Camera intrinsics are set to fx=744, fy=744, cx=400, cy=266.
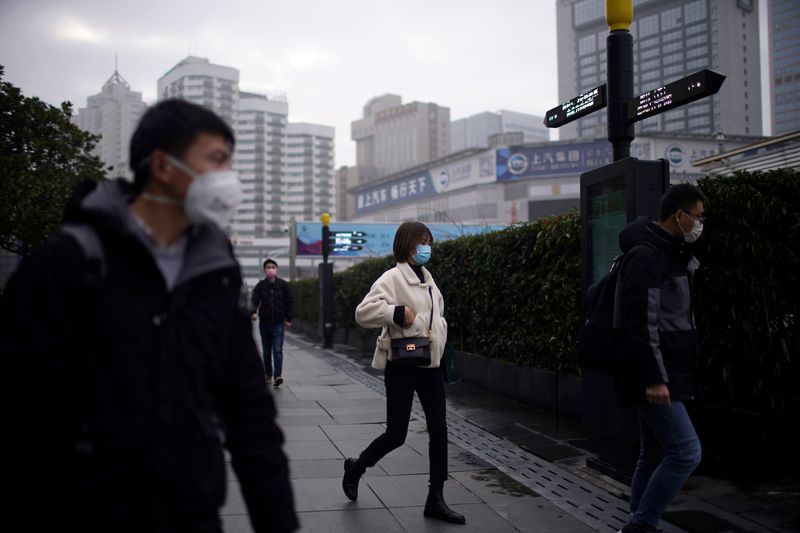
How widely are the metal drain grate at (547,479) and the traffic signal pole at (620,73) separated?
8.36 feet

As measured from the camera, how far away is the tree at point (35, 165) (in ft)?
54.7

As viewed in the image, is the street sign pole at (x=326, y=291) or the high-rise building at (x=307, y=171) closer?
the street sign pole at (x=326, y=291)

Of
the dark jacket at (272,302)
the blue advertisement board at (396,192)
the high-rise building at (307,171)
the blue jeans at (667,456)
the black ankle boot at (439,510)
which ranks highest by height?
the high-rise building at (307,171)

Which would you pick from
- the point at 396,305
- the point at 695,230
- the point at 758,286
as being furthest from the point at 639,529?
the point at 758,286

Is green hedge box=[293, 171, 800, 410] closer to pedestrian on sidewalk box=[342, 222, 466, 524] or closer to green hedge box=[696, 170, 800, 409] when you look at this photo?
green hedge box=[696, 170, 800, 409]

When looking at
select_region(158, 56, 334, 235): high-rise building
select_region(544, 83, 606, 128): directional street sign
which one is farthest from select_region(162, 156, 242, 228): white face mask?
select_region(158, 56, 334, 235): high-rise building

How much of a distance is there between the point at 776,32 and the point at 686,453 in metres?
71.5

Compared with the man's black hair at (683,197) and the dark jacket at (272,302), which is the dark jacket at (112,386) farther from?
the dark jacket at (272,302)

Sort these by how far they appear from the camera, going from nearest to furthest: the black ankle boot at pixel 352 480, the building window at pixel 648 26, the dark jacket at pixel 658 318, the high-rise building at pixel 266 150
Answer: the dark jacket at pixel 658 318
the black ankle boot at pixel 352 480
the building window at pixel 648 26
the high-rise building at pixel 266 150

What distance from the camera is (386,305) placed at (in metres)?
4.71

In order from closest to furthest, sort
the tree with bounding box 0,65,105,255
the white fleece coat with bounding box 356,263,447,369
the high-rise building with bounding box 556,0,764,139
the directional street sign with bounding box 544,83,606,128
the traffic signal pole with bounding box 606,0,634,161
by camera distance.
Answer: the white fleece coat with bounding box 356,263,447,369, the traffic signal pole with bounding box 606,0,634,161, the directional street sign with bounding box 544,83,606,128, the tree with bounding box 0,65,105,255, the high-rise building with bounding box 556,0,764,139

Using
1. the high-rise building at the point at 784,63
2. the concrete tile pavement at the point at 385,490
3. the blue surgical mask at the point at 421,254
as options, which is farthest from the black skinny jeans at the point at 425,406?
the high-rise building at the point at 784,63

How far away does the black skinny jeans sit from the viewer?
4652 mm

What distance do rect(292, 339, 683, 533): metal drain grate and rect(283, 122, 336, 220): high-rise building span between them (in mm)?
185179
